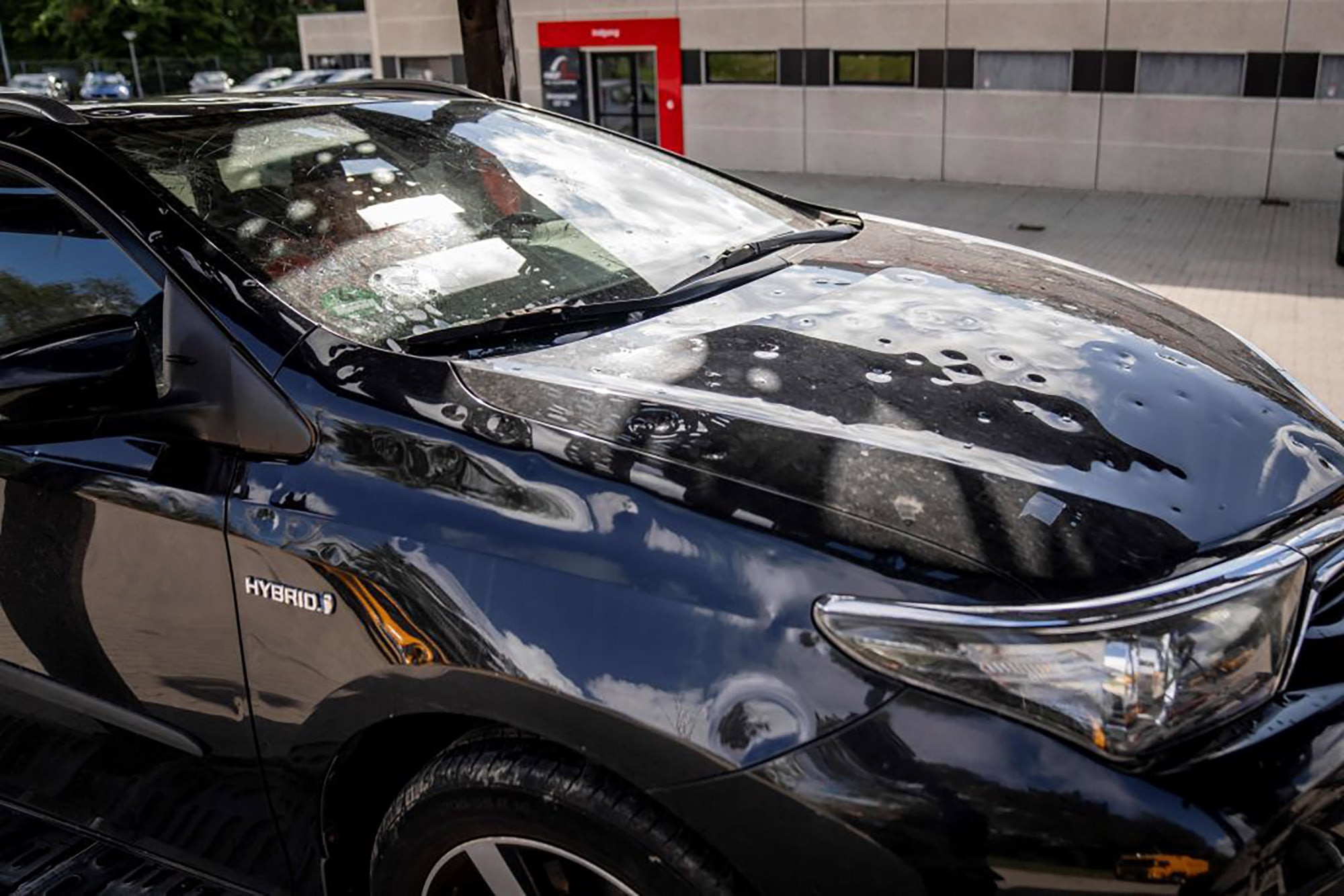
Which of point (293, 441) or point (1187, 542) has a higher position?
point (293, 441)

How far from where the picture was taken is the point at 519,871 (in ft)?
6.07

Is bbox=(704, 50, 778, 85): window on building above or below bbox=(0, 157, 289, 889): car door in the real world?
above

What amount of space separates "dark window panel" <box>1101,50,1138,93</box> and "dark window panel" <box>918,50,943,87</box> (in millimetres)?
2163

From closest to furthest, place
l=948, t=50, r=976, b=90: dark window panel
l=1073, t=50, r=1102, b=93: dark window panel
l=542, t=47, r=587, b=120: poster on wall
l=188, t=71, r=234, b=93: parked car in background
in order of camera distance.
Result: l=1073, t=50, r=1102, b=93: dark window panel
l=948, t=50, r=976, b=90: dark window panel
l=542, t=47, r=587, b=120: poster on wall
l=188, t=71, r=234, b=93: parked car in background

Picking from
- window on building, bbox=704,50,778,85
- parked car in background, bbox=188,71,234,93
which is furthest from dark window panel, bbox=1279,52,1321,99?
parked car in background, bbox=188,71,234,93

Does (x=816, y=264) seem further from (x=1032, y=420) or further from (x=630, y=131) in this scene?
(x=630, y=131)

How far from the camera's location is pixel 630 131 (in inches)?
720

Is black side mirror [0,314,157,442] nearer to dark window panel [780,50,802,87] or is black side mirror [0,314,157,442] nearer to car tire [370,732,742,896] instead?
car tire [370,732,742,896]

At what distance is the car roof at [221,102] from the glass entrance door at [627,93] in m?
15.3

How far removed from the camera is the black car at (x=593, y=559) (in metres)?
1.58

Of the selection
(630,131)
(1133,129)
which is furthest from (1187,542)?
(630,131)

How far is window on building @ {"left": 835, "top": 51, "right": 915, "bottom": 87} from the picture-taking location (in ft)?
53.2

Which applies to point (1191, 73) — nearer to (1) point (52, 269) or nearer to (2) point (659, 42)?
(2) point (659, 42)

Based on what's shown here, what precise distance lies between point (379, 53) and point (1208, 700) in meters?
21.6
